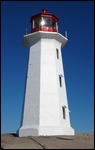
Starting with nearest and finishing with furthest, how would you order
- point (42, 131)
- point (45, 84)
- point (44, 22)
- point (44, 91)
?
point (42, 131)
point (44, 91)
point (45, 84)
point (44, 22)

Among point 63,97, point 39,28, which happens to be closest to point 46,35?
point 39,28

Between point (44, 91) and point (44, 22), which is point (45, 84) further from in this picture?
point (44, 22)

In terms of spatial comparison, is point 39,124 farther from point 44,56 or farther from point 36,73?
point 44,56

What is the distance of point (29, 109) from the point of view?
18578 mm

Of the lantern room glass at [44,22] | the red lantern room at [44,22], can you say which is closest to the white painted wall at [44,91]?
the red lantern room at [44,22]

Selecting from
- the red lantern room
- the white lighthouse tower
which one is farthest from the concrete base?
the red lantern room

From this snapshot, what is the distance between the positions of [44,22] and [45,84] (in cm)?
502

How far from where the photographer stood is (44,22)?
68.3 ft

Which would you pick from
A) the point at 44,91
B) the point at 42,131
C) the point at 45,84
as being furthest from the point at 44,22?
the point at 42,131

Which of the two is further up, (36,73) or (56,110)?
(36,73)

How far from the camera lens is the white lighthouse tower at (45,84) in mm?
17953

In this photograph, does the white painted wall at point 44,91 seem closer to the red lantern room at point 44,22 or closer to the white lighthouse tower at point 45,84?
the white lighthouse tower at point 45,84

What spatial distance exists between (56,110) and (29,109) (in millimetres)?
1836

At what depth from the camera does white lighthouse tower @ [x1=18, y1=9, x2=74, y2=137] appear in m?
18.0
